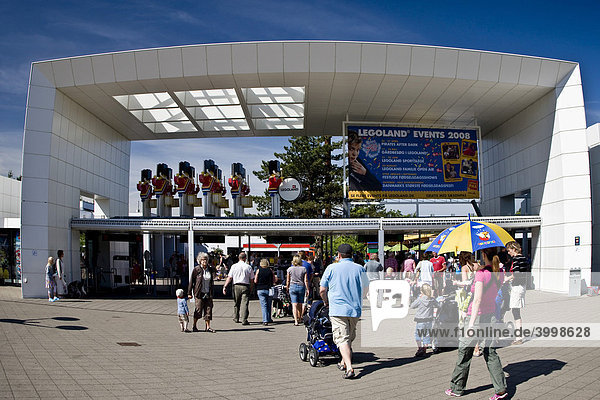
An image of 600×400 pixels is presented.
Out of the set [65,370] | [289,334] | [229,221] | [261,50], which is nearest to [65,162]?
[229,221]

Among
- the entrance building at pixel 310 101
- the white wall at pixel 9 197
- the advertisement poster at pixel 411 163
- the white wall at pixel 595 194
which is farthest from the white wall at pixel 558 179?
the white wall at pixel 9 197

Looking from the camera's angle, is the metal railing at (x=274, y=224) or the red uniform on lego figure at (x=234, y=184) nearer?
the metal railing at (x=274, y=224)

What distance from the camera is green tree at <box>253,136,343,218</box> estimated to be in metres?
41.3

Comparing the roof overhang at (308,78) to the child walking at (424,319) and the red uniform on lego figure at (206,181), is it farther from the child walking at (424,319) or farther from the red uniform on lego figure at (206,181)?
the child walking at (424,319)

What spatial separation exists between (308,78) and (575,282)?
10.9 meters

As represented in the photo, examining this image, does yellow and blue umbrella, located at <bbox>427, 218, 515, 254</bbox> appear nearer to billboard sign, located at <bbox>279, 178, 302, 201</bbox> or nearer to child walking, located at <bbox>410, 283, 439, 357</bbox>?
child walking, located at <bbox>410, 283, 439, 357</bbox>

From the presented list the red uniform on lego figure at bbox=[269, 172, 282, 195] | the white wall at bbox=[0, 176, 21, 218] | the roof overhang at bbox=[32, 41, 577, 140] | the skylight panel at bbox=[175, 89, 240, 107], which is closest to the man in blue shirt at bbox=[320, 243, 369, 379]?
the roof overhang at bbox=[32, 41, 577, 140]

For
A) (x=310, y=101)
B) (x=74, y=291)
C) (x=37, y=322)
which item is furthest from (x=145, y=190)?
(x=37, y=322)

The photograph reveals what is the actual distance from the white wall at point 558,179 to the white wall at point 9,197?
2779cm

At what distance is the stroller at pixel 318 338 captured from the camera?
7.46 meters

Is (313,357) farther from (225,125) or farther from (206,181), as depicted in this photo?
(225,125)

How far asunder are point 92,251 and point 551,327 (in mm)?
16958

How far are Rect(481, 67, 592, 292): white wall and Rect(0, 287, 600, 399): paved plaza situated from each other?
6.64m

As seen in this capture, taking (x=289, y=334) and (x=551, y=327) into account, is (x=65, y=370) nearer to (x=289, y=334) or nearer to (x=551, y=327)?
(x=289, y=334)
